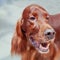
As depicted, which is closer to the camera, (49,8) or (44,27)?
(44,27)

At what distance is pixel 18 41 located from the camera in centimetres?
129

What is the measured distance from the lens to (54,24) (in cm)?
133

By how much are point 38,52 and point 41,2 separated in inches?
10.5

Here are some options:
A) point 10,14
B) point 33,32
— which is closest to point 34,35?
point 33,32

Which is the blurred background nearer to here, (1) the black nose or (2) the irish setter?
(2) the irish setter

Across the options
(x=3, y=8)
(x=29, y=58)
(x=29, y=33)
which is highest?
(x=3, y=8)

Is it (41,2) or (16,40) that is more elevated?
(41,2)

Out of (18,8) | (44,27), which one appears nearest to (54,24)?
(44,27)

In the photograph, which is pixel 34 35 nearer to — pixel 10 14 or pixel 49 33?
pixel 49 33

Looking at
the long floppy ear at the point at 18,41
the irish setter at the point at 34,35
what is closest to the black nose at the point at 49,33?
the irish setter at the point at 34,35

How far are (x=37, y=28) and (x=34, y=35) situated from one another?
0.04 m

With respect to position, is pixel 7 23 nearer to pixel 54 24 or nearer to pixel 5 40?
pixel 5 40

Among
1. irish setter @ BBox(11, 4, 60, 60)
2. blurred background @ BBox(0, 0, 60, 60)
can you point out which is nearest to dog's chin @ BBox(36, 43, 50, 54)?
irish setter @ BBox(11, 4, 60, 60)

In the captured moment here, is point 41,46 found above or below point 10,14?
below
